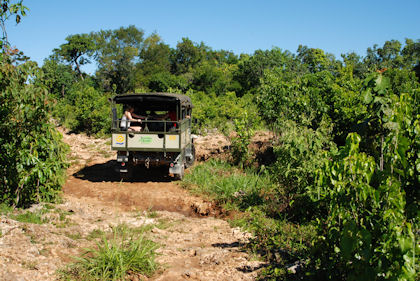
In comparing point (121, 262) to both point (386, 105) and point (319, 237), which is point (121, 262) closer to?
point (319, 237)

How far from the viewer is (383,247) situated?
2.90m

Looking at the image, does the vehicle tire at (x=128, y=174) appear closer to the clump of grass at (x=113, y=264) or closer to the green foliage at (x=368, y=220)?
the clump of grass at (x=113, y=264)

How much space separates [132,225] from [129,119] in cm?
404

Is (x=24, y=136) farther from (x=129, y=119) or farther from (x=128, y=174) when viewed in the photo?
(x=128, y=174)

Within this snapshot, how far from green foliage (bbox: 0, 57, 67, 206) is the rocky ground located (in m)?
0.56

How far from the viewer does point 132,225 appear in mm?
6930

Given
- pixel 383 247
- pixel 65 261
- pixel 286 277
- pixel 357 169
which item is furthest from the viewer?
pixel 65 261

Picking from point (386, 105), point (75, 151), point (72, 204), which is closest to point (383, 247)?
point (386, 105)

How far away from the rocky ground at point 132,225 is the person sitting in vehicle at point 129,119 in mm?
1526

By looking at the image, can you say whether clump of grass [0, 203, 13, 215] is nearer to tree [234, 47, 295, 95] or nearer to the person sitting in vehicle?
the person sitting in vehicle

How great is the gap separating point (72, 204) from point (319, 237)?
5632mm

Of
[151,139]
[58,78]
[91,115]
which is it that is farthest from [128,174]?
[58,78]

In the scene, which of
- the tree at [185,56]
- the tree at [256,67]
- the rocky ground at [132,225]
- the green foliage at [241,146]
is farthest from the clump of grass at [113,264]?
the tree at [185,56]

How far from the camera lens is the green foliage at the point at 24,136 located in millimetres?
6445
